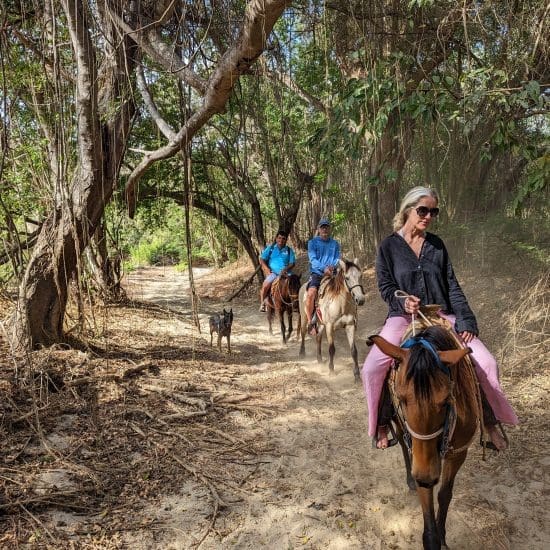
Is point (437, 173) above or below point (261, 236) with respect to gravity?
above

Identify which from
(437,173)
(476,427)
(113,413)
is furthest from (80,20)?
(437,173)

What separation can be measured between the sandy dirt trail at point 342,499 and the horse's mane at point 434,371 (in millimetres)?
1026

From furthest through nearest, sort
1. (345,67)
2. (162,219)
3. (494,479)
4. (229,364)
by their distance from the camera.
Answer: (162,219) < (345,67) < (229,364) < (494,479)

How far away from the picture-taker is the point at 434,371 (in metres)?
2.25

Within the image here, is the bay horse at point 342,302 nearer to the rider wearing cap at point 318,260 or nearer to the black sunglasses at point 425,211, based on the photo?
the rider wearing cap at point 318,260

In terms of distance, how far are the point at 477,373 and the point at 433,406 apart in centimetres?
80

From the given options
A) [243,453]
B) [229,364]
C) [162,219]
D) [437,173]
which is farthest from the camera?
Result: [162,219]

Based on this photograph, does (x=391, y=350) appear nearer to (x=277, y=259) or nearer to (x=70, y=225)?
(x=70, y=225)

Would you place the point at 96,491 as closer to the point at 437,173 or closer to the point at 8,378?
the point at 8,378

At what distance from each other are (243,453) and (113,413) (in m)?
1.37

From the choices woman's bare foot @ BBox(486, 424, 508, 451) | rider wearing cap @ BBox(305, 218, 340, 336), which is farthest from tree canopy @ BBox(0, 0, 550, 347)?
woman's bare foot @ BBox(486, 424, 508, 451)

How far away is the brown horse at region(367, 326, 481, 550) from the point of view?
2211 mm

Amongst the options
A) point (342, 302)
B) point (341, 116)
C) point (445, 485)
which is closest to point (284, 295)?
point (342, 302)

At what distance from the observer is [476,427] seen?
2674 millimetres
